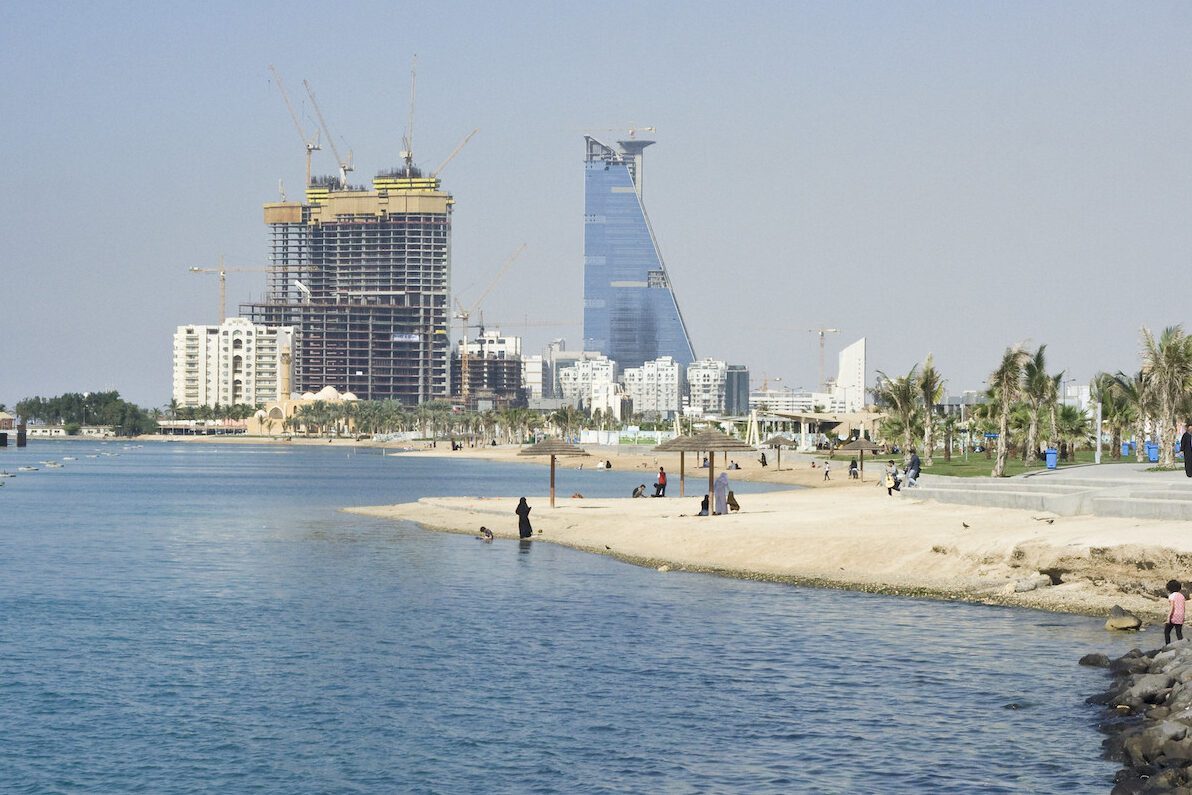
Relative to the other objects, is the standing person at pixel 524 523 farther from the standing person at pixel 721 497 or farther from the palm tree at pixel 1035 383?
the palm tree at pixel 1035 383

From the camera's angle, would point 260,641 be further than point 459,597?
No

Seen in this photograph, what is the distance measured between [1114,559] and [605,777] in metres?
19.4

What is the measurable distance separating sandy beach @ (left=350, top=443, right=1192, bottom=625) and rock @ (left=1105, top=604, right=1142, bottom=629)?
85 cm

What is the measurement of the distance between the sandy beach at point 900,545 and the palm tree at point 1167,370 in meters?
14.1

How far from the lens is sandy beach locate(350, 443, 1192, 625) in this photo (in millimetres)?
36312

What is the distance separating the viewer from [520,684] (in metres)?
28.8

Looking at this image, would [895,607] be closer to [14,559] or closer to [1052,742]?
[1052,742]

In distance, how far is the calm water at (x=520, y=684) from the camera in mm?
22516

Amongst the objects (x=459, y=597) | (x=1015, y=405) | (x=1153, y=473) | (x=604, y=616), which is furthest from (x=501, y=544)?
(x=1015, y=405)

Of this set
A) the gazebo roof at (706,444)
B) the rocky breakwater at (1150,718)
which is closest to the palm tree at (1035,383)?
the gazebo roof at (706,444)

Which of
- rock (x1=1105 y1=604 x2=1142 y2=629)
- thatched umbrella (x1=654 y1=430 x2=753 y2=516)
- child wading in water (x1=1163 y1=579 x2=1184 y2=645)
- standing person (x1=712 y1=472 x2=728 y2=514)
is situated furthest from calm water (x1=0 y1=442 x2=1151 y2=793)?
thatched umbrella (x1=654 y1=430 x2=753 y2=516)

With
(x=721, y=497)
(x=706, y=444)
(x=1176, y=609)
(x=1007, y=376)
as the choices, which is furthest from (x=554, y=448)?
(x=1176, y=609)

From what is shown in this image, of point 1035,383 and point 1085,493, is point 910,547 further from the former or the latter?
point 1035,383

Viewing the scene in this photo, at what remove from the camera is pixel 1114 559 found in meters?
36.4
